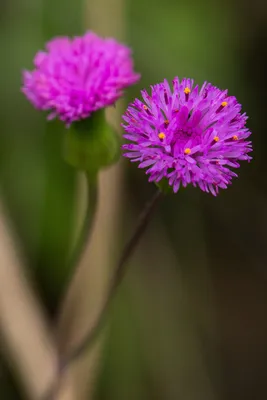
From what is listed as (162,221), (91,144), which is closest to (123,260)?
(91,144)

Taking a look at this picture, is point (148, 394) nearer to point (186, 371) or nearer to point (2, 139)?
point (186, 371)

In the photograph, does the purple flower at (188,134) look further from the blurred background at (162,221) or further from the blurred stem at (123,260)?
the blurred background at (162,221)

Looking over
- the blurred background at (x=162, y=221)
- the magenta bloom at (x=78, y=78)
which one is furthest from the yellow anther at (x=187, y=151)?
the blurred background at (x=162, y=221)

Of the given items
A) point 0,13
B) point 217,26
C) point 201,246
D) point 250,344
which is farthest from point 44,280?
point 217,26

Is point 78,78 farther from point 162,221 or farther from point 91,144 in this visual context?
point 162,221

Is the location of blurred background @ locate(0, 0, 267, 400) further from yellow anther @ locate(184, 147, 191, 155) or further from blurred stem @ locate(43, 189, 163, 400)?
yellow anther @ locate(184, 147, 191, 155)

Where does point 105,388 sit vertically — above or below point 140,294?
below

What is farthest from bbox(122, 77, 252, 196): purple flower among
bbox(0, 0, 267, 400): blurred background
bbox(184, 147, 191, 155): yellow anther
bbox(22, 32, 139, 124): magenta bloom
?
bbox(0, 0, 267, 400): blurred background
